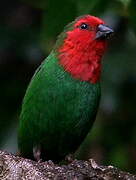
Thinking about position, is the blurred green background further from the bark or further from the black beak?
the bark

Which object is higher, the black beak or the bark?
the black beak

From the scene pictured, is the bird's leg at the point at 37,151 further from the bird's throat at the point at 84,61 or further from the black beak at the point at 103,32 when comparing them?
the black beak at the point at 103,32

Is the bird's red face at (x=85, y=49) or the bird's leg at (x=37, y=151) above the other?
the bird's red face at (x=85, y=49)

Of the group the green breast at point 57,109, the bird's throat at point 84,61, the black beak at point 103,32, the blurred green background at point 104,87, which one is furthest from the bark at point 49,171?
the blurred green background at point 104,87

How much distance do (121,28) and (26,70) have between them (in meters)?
1.03

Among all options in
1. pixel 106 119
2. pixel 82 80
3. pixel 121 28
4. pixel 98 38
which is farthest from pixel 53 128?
pixel 121 28

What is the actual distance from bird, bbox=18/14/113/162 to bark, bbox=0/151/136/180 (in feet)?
3.72

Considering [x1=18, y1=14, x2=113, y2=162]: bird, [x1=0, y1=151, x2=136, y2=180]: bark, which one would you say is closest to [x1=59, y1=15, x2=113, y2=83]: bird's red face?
[x1=18, y1=14, x2=113, y2=162]: bird

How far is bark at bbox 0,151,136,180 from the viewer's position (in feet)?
9.90

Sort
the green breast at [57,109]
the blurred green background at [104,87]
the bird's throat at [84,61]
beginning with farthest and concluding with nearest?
1. the blurred green background at [104,87]
2. the bird's throat at [84,61]
3. the green breast at [57,109]

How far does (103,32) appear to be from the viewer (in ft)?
15.3

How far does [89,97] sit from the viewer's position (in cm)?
457

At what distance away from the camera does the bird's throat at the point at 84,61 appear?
4.62m

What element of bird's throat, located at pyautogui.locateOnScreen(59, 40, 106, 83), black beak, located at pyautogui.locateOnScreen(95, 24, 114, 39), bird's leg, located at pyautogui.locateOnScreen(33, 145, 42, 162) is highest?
black beak, located at pyautogui.locateOnScreen(95, 24, 114, 39)
